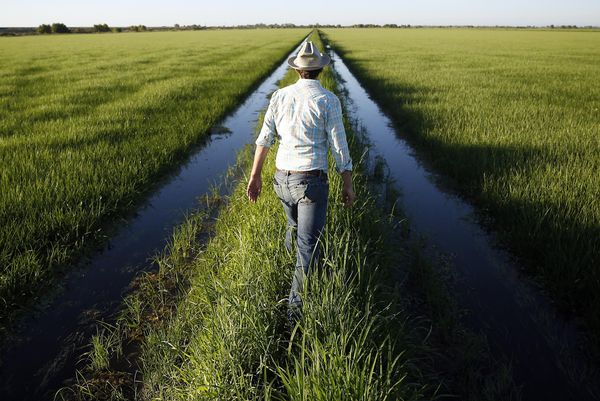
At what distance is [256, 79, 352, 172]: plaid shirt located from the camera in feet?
8.20

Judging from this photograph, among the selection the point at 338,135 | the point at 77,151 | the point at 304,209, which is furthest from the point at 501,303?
the point at 77,151

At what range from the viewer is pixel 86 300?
137 inches

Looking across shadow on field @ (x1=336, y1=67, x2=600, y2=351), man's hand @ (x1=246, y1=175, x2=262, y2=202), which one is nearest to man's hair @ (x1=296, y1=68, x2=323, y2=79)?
man's hand @ (x1=246, y1=175, x2=262, y2=202)

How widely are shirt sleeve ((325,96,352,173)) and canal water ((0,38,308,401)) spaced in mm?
2367

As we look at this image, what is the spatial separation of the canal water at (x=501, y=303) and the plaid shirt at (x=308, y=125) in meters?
1.90

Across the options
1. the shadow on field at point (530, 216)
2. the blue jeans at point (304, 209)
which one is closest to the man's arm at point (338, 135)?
the blue jeans at point (304, 209)

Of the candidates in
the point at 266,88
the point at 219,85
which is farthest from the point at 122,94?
the point at 266,88

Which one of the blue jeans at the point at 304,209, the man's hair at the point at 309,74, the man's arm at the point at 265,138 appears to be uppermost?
the man's hair at the point at 309,74

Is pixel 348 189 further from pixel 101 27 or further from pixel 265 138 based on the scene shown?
pixel 101 27

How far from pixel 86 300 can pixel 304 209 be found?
229cm

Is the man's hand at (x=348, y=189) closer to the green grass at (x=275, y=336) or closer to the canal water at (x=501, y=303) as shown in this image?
the green grass at (x=275, y=336)

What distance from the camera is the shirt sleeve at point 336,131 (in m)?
2.50

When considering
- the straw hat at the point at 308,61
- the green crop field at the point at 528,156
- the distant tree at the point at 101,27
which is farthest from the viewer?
the distant tree at the point at 101,27

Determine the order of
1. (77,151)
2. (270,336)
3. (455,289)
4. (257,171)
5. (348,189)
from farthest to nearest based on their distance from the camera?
(77,151) → (455,289) → (257,171) → (348,189) → (270,336)
